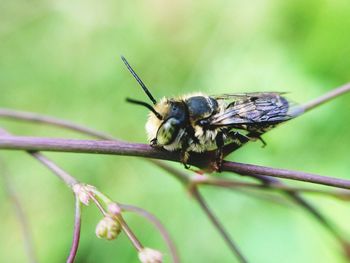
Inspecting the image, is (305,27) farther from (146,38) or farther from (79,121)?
(79,121)

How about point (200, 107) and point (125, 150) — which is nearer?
point (125, 150)

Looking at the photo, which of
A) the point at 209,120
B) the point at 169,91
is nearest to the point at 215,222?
the point at 209,120

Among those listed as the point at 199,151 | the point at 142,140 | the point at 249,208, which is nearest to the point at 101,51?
the point at 142,140

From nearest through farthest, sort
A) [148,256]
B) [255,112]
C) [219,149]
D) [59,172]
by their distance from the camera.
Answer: [148,256]
[59,172]
[219,149]
[255,112]

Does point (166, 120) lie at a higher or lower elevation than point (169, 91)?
lower

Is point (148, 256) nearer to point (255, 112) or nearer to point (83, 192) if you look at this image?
point (83, 192)

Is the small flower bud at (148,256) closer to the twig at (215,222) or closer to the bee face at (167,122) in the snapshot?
the bee face at (167,122)
